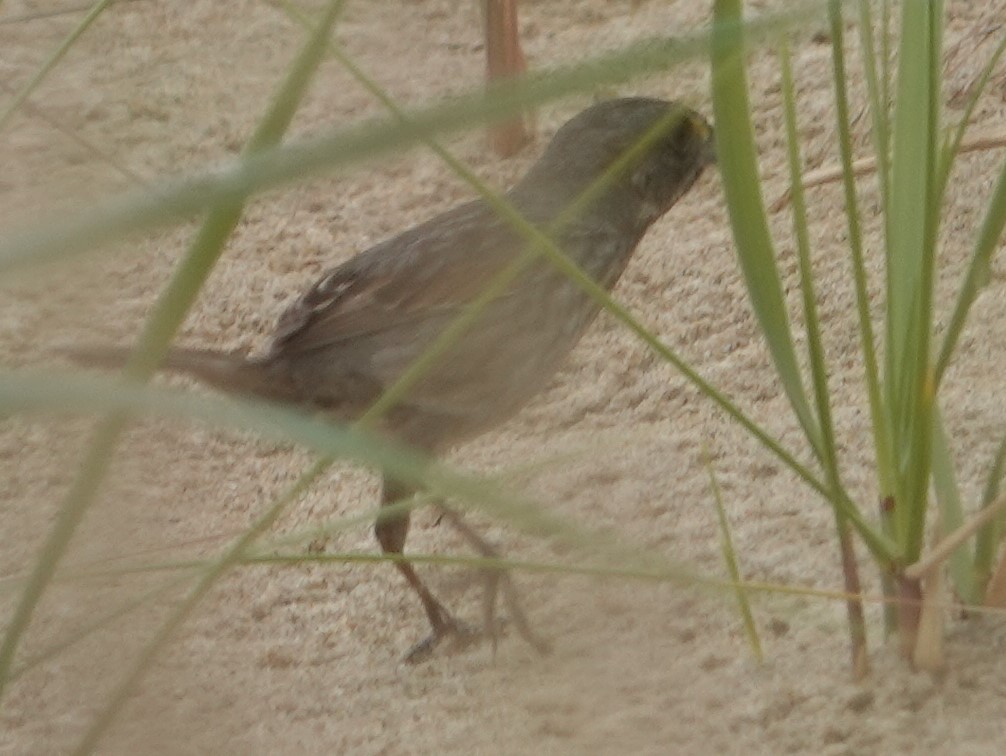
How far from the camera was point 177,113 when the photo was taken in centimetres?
316

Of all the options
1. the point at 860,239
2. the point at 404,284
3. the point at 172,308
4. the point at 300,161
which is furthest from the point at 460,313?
the point at 300,161

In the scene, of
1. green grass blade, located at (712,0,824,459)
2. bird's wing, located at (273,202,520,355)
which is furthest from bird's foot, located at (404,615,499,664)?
green grass blade, located at (712,0,824,459)

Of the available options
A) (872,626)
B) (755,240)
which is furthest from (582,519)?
(872,626)

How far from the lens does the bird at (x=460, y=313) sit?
2.32 meters

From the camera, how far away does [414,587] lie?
7.38ft

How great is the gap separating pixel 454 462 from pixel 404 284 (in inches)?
13.8

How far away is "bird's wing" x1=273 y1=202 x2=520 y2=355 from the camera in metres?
2.36

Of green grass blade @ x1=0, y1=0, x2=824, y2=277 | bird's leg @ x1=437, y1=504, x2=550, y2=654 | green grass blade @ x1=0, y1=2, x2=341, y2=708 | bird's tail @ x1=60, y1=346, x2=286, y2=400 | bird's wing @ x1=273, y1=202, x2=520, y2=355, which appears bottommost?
green grass blade @ x1=0, y1=0, x2=824, y2=277

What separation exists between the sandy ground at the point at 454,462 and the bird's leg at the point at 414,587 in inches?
1.6

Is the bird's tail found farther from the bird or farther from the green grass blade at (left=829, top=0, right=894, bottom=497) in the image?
the green grass blade at (left=829, top=0, right=894, bottom=497)

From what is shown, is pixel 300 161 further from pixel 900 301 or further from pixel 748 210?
pixel 900 301

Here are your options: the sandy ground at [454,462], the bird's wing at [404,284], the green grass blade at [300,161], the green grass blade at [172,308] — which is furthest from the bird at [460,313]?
the green grass blade at [300,161]

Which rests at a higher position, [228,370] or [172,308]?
[228,370]

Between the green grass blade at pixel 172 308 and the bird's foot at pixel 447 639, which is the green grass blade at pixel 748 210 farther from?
the bird's foot at pixel 447 639
